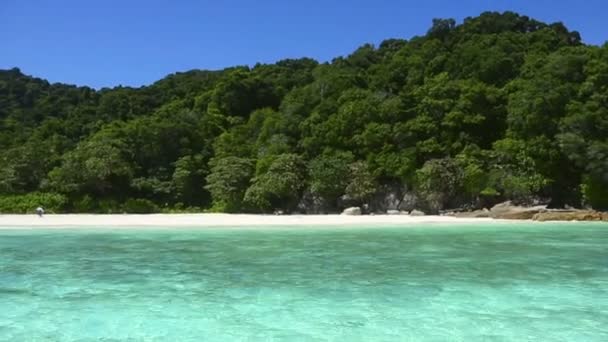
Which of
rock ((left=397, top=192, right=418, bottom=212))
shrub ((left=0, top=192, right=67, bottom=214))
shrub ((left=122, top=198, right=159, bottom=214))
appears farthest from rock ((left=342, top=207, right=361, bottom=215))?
shrub ((left=0, top=192, right=67, bottom=214))

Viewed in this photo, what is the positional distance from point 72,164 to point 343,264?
3076 centimetres

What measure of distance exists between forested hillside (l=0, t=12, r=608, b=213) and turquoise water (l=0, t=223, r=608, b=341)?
1592 cm

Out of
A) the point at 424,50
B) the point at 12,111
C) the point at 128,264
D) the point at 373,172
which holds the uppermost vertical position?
the point at 424,50

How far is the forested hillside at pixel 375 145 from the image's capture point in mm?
32031

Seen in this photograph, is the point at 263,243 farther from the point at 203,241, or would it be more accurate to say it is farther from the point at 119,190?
the point at 119,190

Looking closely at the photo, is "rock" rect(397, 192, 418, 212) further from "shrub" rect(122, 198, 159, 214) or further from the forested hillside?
"shrub" rect(122, 198, 159, 214)

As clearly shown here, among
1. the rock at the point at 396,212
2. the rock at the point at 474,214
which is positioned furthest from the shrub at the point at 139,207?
the rock at the point at 474,214

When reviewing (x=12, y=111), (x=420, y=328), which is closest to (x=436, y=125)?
(x=420, y=328)

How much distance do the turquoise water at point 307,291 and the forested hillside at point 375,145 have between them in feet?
52.2

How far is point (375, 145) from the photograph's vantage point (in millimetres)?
36719

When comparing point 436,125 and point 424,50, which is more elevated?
point 424,50

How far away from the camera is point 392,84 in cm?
4447

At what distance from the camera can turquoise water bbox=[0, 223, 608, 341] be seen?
21.6 feet

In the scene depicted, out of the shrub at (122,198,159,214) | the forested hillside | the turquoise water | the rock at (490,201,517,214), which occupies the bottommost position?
the turquoise water
